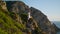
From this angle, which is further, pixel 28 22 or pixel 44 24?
pixel 44 24

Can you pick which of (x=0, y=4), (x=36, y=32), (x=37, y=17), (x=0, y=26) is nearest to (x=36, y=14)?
(x=37, y=17)

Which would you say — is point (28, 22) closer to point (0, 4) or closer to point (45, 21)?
point (0, 4)

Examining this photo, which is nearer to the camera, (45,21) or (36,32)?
(36,32)

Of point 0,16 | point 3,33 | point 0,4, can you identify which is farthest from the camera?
point 0,4

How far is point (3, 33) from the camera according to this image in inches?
1483

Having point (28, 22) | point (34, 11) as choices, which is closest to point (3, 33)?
point (28, 22)

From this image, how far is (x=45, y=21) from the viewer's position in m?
170

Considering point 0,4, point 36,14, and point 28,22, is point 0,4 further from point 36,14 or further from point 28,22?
point 36,14

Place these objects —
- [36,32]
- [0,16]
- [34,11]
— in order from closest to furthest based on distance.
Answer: [0,16]
[36,32]
[34,11]

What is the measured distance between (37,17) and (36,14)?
235 cm

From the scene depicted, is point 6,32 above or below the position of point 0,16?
below

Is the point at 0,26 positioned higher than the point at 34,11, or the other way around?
the point at 34,11

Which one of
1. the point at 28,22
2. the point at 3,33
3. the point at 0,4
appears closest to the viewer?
the point at 3,33

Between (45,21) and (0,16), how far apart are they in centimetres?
12353
